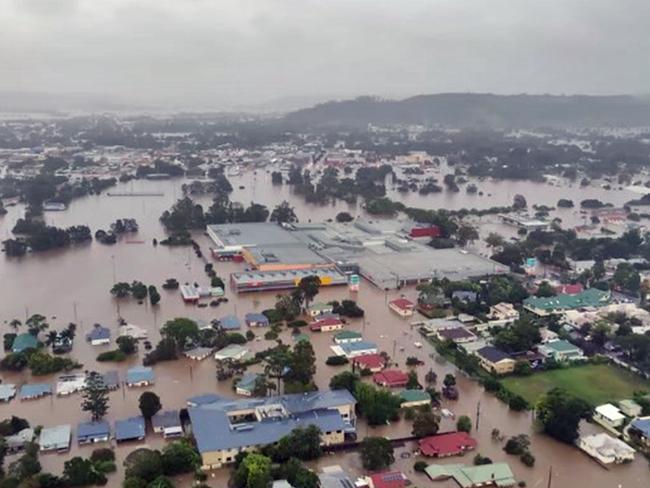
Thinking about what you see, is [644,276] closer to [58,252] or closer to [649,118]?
[58,252]

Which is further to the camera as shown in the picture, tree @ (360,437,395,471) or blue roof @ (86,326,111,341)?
blue roof @ (86,326,111,341)

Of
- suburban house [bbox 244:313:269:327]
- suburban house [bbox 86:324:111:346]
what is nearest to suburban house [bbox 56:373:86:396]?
suburban house [bbox 86:324:111:346]

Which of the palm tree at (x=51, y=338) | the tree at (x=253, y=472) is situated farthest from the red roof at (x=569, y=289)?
the palm tree at (x=51, y=338)

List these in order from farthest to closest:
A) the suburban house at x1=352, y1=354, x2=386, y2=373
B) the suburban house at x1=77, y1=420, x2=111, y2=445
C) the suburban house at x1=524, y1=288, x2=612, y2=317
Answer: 1. the suburban house at x1=524, y1=288, x2=612, y2=317
2. the suburban house at x1=352, y1=354, x2=386, y2=373
3. the suburban house at x1=77, y1=420, x2=111, y2=445

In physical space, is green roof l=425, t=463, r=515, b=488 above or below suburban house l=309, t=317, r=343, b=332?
below

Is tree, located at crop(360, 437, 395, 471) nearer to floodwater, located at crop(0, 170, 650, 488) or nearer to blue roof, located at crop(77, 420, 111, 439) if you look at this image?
floodwater, located at crop(0, 170, 650, 488)

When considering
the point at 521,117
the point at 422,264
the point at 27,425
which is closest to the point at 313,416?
the point at 27,425
